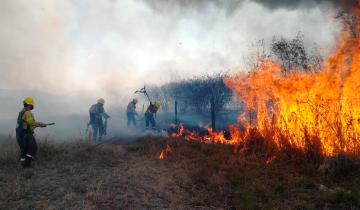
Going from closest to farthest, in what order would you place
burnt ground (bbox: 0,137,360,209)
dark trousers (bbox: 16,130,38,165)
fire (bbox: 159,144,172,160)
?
1. burnt ground (bbox: 0,137,360,209)
2. dark trousers (bbox: 16,130,38,165)
3. fire (bbox: 159,144,172,160)

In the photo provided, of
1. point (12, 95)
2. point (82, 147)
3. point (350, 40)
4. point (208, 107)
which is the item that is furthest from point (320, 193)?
point (12, 95)

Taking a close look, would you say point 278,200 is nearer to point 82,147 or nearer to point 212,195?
point 212,195

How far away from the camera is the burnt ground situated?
356 inches

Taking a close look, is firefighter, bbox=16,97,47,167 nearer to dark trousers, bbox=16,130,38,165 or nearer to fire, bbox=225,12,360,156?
dark trousers, bbox=16,130,38,165

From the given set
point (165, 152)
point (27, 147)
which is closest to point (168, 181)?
point (165, 152)

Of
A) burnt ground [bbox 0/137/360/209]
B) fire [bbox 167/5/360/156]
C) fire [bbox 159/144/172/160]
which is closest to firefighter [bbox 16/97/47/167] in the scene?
burnt ground [bbox 0/137/360/209]

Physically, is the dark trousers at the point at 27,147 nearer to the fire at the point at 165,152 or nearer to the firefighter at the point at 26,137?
the firefighter at the point at 26,137

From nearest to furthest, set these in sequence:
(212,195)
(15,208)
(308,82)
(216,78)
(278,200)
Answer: (15,208)
(278,200)
(212,195)
(308,82)
(216,78)

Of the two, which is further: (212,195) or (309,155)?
(309,155)

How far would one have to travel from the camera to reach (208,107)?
134 ft

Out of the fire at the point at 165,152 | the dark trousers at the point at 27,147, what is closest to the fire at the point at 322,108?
the fire at the point at 165,152

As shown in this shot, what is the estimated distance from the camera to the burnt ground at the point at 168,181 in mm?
9039

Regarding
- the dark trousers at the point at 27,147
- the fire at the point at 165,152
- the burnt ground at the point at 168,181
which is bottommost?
the burnt ground at the point at 168,181

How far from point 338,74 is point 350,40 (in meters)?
1.08
